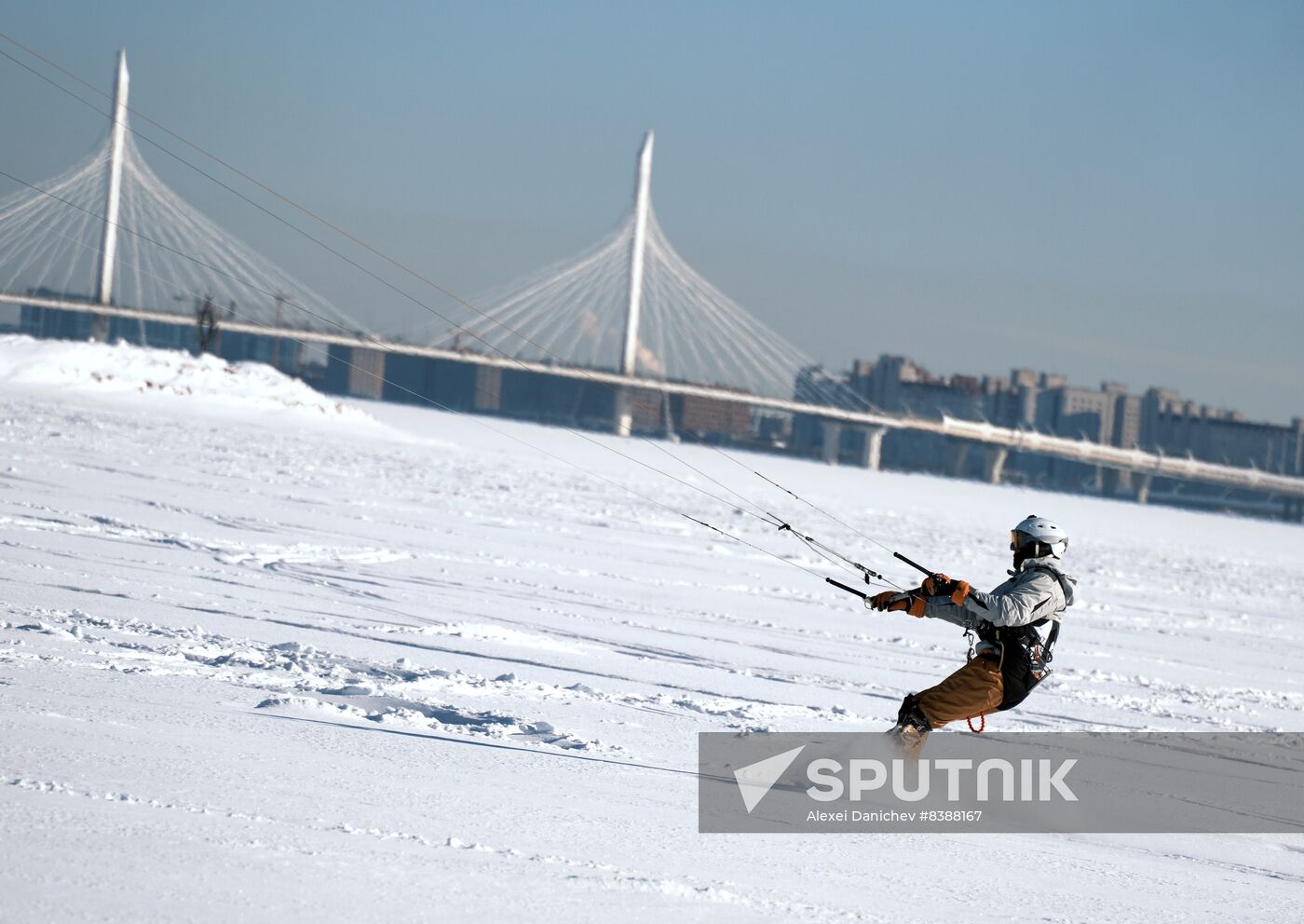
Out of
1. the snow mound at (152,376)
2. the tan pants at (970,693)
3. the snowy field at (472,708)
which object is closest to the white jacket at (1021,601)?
the tan pants at (970,693)

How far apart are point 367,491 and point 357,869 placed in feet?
42.7

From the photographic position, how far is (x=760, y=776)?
16.3ft

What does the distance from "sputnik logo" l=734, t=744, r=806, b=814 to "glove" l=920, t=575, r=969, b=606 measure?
0.94 m

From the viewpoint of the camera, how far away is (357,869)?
11.6ft

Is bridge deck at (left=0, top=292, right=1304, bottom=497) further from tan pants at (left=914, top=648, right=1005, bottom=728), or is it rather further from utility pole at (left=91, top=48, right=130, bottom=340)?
tan pants at (left=914, top=648, right=1005, bottom=728)

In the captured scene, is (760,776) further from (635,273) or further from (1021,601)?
(635,273)

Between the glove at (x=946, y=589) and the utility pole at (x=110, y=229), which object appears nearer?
the glove at (x=946, y=589)

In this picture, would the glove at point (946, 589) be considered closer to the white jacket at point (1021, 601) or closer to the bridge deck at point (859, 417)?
the white jacket at point (1021, 601)

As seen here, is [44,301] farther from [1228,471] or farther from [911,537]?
[1228,471]

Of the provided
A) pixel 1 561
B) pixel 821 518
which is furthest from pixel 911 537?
pixel 1 561

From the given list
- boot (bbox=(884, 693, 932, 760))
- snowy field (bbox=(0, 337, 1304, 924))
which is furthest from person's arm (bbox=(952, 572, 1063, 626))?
snowy field (bbox=(0, 337, 1304, 924))

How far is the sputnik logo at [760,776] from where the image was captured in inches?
186

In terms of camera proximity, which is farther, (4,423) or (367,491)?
(4,423)

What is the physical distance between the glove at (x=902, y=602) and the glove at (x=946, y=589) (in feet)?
0.15
